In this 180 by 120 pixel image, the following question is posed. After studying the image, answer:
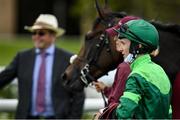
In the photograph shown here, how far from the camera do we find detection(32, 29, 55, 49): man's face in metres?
9.09

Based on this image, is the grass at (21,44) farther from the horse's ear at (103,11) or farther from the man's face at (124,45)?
the man's face at (124,45)

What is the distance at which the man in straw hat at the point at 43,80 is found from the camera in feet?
29.4

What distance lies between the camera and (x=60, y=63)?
29.9 feet

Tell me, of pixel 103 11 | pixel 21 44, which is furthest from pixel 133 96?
pixel 21 44

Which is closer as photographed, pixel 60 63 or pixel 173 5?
pixel 60 63

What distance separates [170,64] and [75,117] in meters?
2.37

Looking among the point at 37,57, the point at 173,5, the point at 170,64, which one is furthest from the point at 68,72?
the point at 173,5

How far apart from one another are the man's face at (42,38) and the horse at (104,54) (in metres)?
1.53

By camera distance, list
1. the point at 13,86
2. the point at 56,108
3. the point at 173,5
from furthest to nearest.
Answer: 1. the point at 173,5
2. the point at 13,86
3. the point at 56,108

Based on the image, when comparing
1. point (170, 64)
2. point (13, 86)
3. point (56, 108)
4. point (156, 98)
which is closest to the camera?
point (156, 98)

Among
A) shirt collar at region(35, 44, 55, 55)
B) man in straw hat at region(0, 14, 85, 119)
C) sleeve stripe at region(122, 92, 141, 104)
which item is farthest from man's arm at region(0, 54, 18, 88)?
sleeve stripe at region(122, 92, 141, 104)

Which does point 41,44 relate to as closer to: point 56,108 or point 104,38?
point 56,108

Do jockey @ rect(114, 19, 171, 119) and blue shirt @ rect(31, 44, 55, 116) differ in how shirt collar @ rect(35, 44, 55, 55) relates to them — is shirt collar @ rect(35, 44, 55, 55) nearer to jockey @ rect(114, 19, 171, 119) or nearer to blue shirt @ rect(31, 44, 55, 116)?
blue shirt @ rect(31, 44, 55, 116)

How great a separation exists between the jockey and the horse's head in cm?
159
